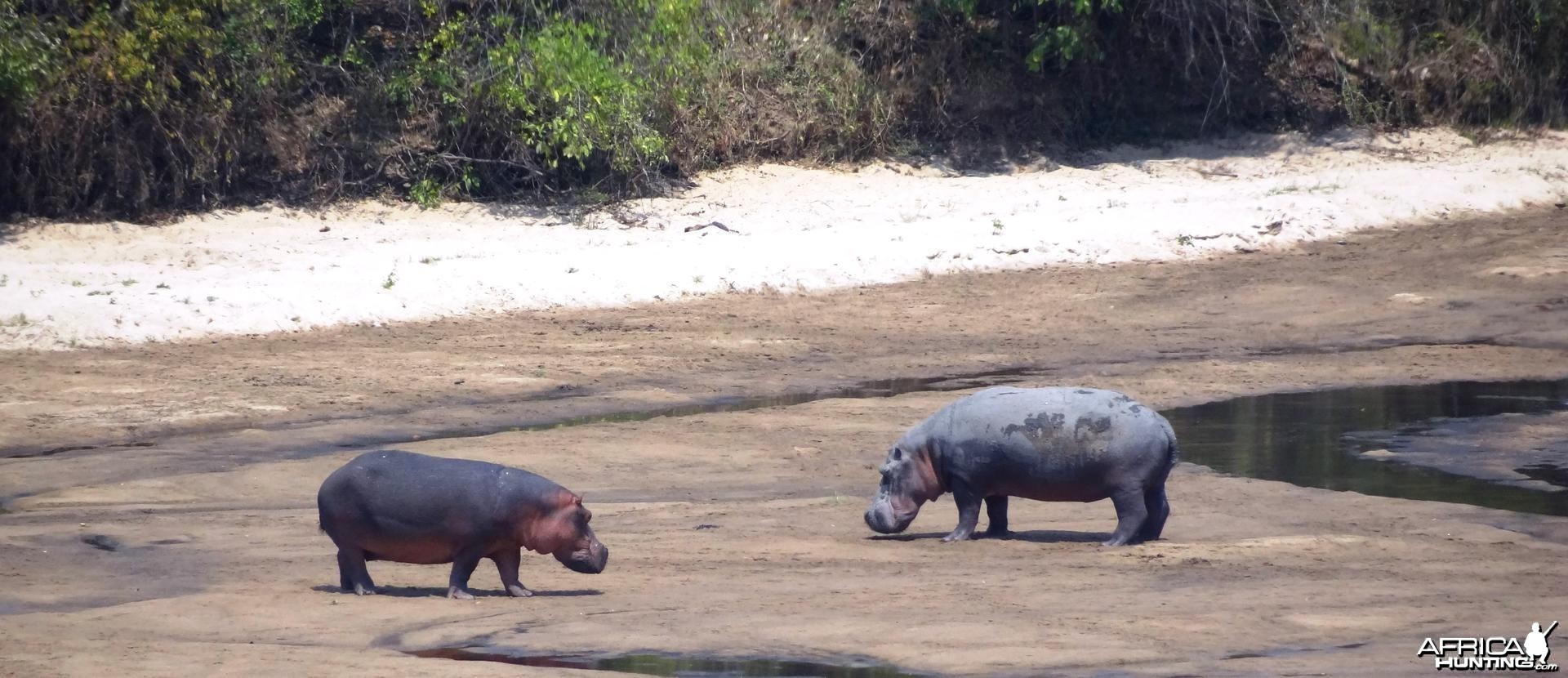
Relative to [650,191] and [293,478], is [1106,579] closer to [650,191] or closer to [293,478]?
[293,478]

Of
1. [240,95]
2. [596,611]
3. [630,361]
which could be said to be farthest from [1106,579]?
[240,95]

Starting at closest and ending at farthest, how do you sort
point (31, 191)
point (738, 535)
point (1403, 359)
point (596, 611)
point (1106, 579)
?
point (596, 611), point (1106, 579), point (738, 535), point (1403, 359), point (31, 191)

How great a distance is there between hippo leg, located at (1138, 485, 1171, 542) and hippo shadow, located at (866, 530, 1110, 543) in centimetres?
28

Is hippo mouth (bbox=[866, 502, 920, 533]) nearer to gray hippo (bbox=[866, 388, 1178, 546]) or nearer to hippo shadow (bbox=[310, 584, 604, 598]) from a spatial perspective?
gray hippo (bbox=[866, 388, 1178, 546])

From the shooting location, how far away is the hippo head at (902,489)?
9523 mm

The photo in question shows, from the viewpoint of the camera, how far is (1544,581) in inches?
311

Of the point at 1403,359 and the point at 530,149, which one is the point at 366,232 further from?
the point at 1403,359

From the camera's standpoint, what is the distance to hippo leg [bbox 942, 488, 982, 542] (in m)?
9.52

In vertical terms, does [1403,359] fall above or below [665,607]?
below

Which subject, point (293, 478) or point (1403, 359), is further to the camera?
point (1403, 359)

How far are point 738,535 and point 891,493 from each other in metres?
0.87

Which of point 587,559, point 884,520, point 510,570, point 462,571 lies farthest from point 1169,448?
point 462,571

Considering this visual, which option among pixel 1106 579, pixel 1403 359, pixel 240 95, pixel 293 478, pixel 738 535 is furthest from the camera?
pixel 240 95

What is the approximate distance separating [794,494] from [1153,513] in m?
2.53
